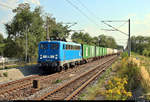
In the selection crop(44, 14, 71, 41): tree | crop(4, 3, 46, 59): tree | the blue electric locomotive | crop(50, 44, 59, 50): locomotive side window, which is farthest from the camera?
crop(4, 3, 46, 59): tree

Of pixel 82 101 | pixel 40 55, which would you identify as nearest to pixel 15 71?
pixel 40 55

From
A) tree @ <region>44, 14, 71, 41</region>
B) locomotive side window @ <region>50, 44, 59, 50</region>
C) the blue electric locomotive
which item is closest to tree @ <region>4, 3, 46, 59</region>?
tree @ <region>44, 14, 71, 41</region>

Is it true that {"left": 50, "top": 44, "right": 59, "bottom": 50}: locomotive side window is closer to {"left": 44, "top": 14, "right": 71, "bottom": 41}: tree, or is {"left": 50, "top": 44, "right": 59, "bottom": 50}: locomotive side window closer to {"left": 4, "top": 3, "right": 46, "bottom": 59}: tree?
{"left": 44, "top": 14, "right": 71, "bottom": 41}: tree

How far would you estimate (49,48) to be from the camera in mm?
16234

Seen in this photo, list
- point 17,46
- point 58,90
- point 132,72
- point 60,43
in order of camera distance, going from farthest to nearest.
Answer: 1. point 17,46
2. point 60,43
3. point 132,72
4. point 58,90

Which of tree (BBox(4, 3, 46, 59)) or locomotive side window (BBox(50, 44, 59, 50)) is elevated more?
tree (BBox(4, 3, 46, 59))

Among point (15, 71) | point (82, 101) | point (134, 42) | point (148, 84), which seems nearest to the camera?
point (82, 101)

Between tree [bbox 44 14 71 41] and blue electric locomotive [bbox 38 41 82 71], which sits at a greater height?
tree [bbox 44 14 71 41]

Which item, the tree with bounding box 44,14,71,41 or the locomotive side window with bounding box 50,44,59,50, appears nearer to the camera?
the locomotive side window with bounding box 50,44,59,50

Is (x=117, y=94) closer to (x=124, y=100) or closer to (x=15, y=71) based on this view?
(x=124, y=100)

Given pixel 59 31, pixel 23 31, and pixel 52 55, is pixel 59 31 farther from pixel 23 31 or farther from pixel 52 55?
pixel 52 55

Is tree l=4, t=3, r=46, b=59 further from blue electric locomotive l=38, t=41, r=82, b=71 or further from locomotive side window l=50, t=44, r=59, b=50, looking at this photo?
locomotive side window l=50, t=44, r=59, b=50

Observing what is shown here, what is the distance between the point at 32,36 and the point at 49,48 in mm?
25019

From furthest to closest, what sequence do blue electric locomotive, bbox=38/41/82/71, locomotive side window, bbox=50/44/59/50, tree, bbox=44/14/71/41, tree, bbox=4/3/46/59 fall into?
1. tree, bbox=4/3/46/59
2. tree, bbox=44/14/71/41
3. locomotive side window, bbox=50/44/59/50
4. blue electric locomotive, bbox=38/41/82/71
